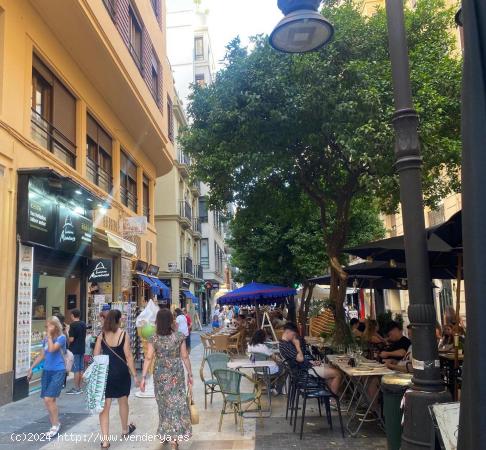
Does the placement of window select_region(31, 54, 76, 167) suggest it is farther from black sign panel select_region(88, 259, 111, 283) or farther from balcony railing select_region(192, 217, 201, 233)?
balcony railing select_region(192, 217, 201, 233)

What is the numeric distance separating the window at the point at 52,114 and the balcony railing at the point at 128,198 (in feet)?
15.6

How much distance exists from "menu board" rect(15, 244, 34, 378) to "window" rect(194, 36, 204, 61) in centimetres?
4109

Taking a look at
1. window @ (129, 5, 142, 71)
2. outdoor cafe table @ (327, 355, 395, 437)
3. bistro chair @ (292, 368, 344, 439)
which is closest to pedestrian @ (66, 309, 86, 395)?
bistro chair @ (292, 368, 344, 439)

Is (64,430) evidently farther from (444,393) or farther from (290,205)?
(290,205)

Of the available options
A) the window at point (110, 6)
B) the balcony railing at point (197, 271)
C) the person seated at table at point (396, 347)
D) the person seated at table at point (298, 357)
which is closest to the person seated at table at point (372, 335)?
the person seated at table at point (396, 347)

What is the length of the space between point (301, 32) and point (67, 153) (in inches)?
376

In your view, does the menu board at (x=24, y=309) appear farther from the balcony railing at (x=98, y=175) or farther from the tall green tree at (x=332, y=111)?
the balcony railing at (x=98, y=175)

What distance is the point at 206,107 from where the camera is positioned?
11.3m

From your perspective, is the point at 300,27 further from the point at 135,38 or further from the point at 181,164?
the point at 181,164

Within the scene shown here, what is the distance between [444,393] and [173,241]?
28.3 meters

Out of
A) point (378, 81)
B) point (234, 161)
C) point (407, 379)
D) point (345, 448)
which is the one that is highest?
point (378, 81)

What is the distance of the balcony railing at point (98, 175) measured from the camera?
581 inches

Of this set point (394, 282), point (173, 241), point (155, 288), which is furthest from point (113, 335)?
point (173, 241)

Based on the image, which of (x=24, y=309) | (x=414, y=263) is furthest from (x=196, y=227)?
(x=414, y=263)
